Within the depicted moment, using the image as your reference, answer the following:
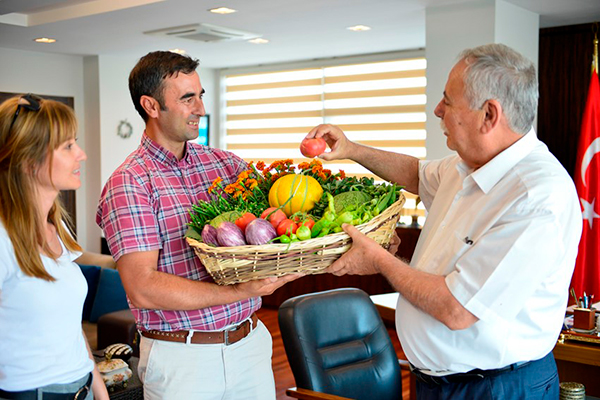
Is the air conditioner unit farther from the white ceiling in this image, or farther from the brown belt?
the brown belt

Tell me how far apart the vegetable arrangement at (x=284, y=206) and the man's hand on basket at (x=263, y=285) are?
4.3 inches

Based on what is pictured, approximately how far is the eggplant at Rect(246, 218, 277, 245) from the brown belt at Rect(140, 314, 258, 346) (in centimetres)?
50

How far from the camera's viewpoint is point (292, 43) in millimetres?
6660

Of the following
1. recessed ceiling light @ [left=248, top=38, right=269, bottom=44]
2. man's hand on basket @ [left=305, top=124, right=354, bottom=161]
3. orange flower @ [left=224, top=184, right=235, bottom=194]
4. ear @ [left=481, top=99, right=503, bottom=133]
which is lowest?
orange flower @ [left=224, top=184, right=235, bottom=194]

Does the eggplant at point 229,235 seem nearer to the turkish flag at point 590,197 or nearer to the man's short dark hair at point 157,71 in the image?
the man's short dark hair at point 157,71

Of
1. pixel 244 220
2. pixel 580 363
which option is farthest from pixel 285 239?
pixel 580 363

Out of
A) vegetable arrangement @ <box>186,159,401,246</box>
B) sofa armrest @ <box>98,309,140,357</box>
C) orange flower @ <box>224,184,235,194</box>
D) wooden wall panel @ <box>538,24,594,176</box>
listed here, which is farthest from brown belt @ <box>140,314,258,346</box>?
wooden wall panel @ <box>538,24,594,176</box>

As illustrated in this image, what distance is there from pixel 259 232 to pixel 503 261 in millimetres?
565

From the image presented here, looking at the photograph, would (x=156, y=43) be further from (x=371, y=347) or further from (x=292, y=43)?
(x=371, y=347)

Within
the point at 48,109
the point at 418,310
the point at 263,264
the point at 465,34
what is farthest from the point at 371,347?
the point at 465,34

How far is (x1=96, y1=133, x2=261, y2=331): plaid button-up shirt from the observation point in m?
1.85

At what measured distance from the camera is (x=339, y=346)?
2.69 metres

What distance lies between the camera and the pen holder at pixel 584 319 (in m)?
2.75

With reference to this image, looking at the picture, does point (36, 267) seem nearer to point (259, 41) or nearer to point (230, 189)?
point (230, 189)
